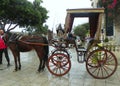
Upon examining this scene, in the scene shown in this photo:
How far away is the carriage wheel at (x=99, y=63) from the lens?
10555mm

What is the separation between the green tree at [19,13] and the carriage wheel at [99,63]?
2399 centimetres

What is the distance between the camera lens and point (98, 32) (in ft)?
35.4

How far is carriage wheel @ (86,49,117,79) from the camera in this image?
10555 mm

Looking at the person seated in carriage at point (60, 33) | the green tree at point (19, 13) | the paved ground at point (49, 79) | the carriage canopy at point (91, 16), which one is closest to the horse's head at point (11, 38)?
the paved ground at point (49, 79)

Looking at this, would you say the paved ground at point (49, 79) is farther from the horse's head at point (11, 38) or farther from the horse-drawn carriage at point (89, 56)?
the horse's head at point (11, 38)

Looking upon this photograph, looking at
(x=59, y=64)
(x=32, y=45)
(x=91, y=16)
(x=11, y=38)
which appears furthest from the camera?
(x=11, y=38)

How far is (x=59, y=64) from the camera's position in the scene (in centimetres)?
1115

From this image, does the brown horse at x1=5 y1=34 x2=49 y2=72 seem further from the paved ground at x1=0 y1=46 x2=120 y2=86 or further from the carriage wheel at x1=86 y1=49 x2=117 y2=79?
the carriage wheel at x1=86 y1=49 x2=117 y2=79

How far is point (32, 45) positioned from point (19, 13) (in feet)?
80.7

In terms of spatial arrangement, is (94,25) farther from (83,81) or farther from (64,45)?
(83,81)

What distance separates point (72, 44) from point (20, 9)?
985 inches

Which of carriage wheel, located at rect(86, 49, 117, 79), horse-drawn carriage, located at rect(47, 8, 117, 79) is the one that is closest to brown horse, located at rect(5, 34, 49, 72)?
horse-drawn carriage, located at rect(47, 8, 117, 79)

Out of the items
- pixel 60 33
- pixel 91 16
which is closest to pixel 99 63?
pixel 60 33

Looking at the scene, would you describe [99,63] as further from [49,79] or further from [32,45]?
[32,45]
